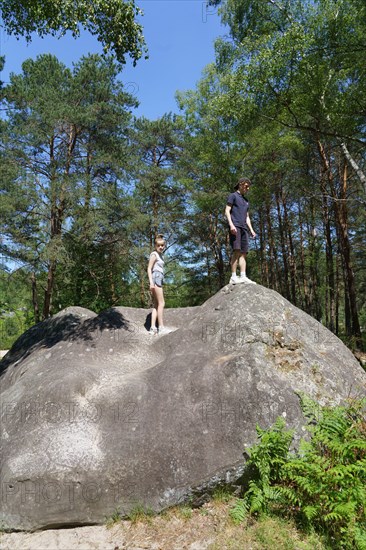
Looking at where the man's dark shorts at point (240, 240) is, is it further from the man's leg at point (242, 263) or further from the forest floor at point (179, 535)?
the forest floor at point (179, 535)

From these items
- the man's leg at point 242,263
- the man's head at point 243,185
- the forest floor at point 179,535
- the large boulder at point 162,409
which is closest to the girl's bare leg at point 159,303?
the large boulder at point 162,409

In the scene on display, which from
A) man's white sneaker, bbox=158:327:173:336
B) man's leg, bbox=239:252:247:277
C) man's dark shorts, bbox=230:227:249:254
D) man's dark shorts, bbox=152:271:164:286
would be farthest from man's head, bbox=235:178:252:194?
man's white sneaker, bbox=158:327:173:336

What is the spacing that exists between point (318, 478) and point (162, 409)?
79.7 inches

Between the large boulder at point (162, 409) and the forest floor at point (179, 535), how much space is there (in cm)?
14

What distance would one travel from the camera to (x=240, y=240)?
6801 mm

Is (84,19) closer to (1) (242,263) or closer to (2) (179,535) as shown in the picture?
(1) (242,263)

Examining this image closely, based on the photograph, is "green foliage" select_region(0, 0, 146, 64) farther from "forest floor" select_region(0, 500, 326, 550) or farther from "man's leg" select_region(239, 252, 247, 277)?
"forest floor" select_region(0, 500, 326, 550)

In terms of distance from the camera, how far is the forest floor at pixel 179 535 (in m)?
3.63

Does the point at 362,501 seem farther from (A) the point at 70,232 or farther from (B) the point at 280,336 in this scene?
(A) the point at 70,232

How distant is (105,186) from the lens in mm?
14992

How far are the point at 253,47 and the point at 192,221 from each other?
38.2 ft

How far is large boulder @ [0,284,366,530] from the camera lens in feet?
14.0

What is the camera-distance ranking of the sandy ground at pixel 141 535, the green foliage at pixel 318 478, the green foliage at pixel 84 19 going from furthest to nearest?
the green foliage at pixel 84 19 < the sandy ground at pixel 141 535 < the green foliage at pixel 318 478

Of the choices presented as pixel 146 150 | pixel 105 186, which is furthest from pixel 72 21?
pixel 146 150
